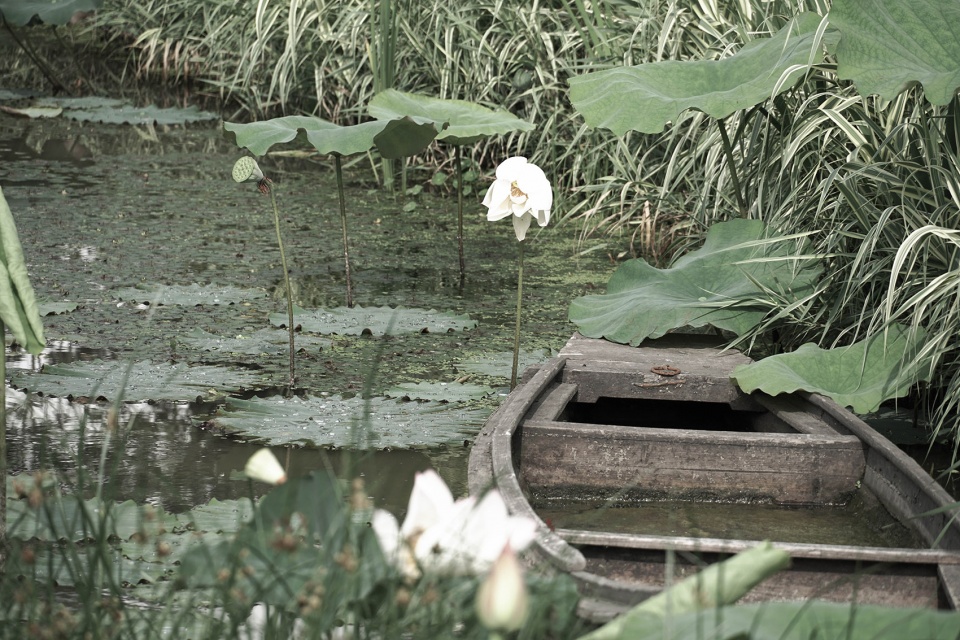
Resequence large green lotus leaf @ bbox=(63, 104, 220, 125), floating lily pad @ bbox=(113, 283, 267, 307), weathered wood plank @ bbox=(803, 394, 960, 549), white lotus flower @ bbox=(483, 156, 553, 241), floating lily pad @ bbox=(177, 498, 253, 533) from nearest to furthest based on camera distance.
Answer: weathered wood plank @ bbox=(803, 394, 960, 549) < floating lily pad @ bbox=(177, 498, 253, 533) < white lotus flower @ bbox=(483, 156, 553, 241) < floating lily pad @ bbox=(113, 283, 267, 307) < large green lotus leaf @ bbox=(63, 104, 220, 125)

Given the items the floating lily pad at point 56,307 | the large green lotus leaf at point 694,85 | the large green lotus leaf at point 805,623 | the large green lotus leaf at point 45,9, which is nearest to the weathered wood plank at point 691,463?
the large green lotus leaf at point 694,85

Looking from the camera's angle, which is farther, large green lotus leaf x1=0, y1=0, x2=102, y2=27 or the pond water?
large green lotus leaf x1=0, y1=0, x2=102, y2=27

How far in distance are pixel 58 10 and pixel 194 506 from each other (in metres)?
6.38

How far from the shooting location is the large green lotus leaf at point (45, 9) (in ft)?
26.1

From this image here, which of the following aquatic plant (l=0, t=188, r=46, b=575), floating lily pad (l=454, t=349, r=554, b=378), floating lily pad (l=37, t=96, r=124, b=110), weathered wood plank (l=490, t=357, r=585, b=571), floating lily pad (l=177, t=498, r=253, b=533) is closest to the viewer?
weathered wood plank (l=490, t=357, r=585, b=571)

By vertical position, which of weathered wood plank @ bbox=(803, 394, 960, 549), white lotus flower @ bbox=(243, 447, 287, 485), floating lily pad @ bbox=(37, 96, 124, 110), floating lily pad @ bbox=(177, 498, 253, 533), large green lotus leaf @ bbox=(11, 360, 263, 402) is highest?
white lotus flower @ bbox=(243, 447, 287, 485)

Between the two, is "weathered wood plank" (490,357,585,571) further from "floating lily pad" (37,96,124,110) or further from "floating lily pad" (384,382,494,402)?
"floating lily pad" (37,96,124,110)

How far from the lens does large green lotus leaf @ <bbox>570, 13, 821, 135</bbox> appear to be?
3.23 meters

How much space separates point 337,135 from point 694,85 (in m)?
1.11

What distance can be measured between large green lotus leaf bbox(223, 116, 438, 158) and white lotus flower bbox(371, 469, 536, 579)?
258 cm

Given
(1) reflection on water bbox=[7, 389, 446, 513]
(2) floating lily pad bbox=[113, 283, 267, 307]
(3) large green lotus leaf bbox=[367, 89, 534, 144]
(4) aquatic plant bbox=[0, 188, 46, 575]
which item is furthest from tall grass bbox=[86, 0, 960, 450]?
(4) aquatic plant bbox=[0, 188, 46, 575]

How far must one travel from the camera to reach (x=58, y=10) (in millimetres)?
7992

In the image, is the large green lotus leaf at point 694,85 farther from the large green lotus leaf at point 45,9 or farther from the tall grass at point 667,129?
the large green lotus leaf at point 45,9

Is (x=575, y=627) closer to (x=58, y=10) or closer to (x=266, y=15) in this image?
(x=266, y=15)
